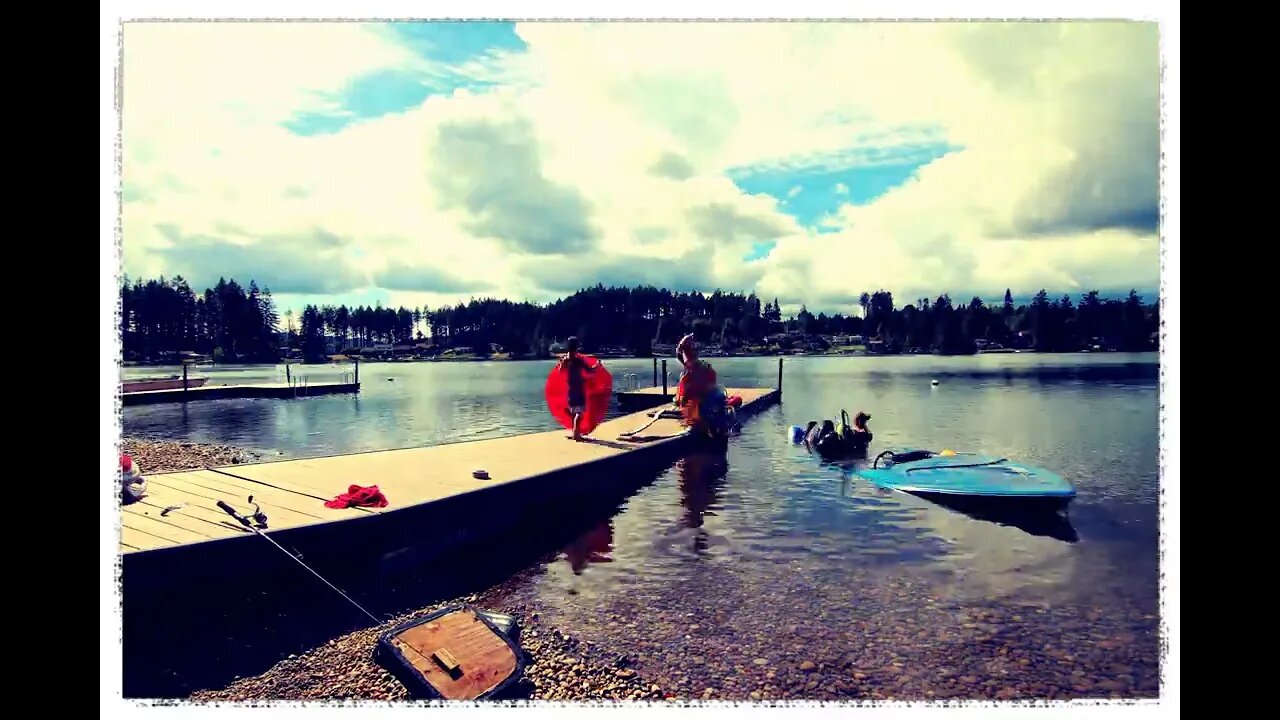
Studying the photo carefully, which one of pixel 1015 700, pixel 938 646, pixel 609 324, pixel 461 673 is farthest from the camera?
pixel 609 324

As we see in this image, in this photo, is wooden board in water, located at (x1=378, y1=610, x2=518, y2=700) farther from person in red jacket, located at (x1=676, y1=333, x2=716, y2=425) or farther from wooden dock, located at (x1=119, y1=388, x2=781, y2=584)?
person in red jacket, located at (x1=676, y1=333, x2=716, y2=425)

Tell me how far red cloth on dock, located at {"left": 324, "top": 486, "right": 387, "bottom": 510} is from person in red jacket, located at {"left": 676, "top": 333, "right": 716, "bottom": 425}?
325 inches

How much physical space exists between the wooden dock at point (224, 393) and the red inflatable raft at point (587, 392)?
4061 centimetres

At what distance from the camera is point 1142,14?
6406mm

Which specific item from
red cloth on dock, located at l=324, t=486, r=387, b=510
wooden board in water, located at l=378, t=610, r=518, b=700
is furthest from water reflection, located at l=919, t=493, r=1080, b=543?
red cloth on dock, located at l=324, t=486, r=387, b=510

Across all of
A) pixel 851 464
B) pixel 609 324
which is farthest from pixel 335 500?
pixel 609 324

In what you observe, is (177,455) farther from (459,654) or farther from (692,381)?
(459,654)

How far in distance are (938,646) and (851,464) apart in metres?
12.9

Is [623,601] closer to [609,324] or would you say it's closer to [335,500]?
[335,500]

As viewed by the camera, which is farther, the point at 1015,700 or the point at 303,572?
the point at 303,572

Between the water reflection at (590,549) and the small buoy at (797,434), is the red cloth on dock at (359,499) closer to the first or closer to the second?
the water reflection at (590,549)

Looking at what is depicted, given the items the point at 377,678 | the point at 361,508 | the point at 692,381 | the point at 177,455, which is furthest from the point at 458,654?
the point at 177,455

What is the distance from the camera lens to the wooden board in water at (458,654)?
6.53 meters

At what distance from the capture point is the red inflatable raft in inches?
565
